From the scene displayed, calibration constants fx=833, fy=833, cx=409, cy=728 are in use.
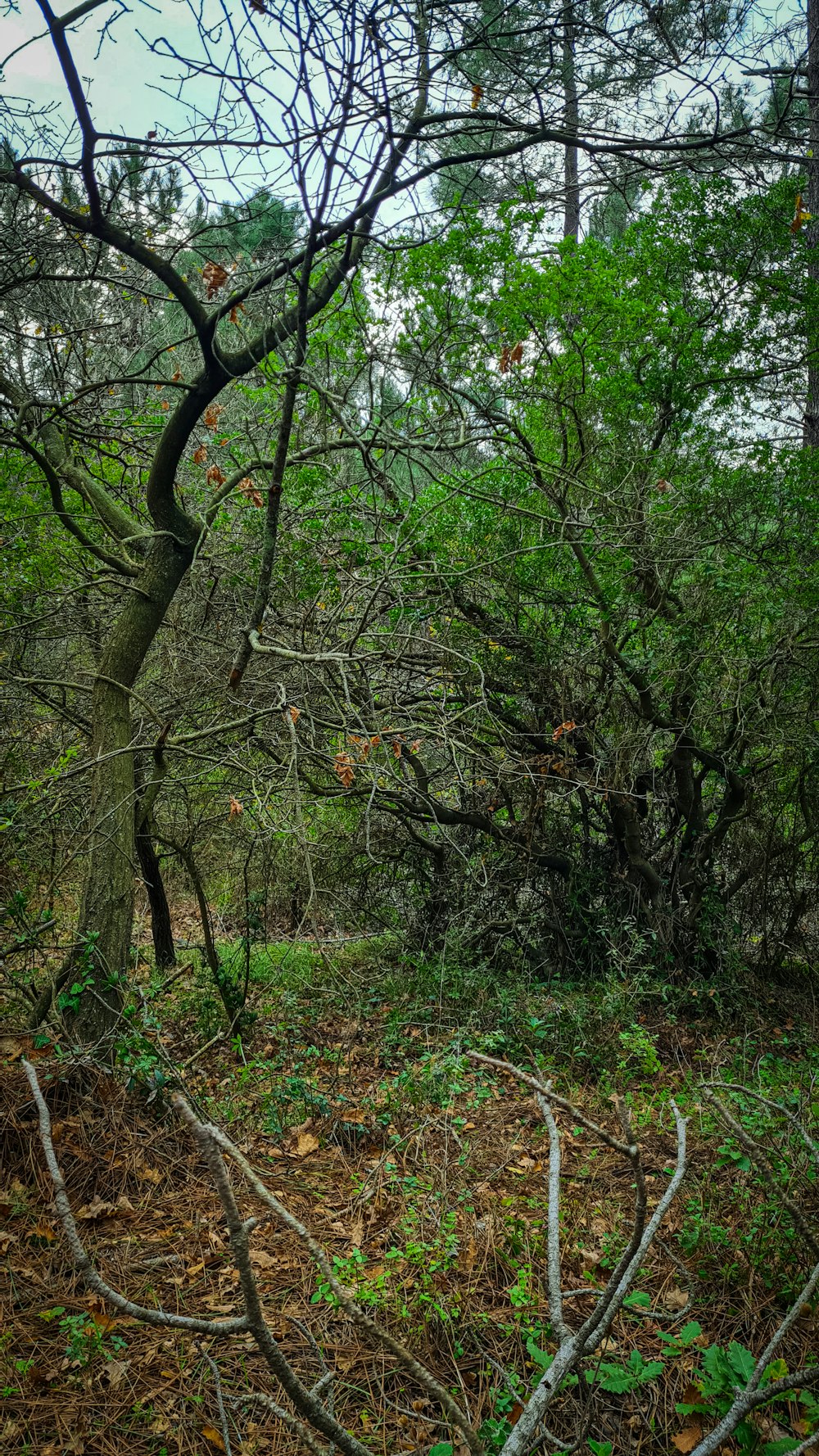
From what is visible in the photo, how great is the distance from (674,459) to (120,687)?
14.1 ft

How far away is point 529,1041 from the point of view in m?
5.51

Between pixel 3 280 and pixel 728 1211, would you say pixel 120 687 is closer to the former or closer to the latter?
pixel 3 280

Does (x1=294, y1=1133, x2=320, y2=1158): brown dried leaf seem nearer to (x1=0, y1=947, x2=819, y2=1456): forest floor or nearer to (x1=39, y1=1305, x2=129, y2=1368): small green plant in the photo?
(x1=0, y1=947, x2=819, y2=1456): forest floor

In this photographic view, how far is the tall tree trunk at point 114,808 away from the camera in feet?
14.1

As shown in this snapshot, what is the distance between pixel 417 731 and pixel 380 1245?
10.3ft

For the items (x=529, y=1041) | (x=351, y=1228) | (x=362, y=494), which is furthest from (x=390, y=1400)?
(x=362, y=494)

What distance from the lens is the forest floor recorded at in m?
2.62

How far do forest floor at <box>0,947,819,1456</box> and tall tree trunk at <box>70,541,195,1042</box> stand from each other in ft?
1.08

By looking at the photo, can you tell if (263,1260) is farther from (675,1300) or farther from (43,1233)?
(675,1300)

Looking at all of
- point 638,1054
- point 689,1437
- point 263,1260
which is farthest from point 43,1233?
point 638,1054

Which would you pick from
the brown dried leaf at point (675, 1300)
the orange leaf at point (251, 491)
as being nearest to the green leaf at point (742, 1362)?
the brown dried leaf at point (675, 1300)

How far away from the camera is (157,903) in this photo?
722 cm

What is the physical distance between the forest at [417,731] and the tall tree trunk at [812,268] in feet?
0.19

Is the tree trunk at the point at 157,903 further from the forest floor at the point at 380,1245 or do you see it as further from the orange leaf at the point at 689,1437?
the orange leaf at the point at 689,1437
